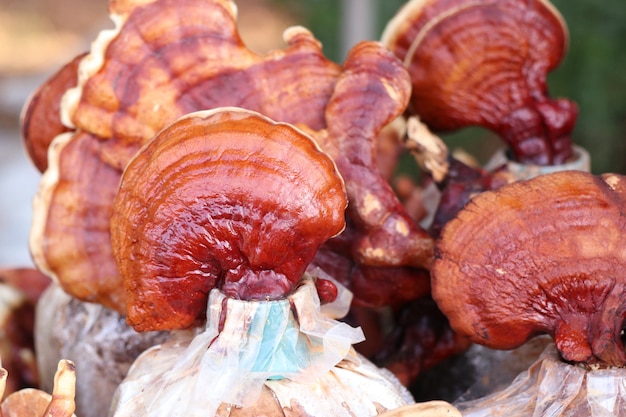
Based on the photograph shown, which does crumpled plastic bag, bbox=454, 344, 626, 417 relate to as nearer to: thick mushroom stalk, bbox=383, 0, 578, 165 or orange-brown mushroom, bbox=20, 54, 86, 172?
thick mushroom stalk, bbox=383, 0, 578, 165

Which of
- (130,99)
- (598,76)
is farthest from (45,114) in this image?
(598,76)

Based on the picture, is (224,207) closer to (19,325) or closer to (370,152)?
(370,152)

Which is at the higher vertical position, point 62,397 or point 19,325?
point 62,397

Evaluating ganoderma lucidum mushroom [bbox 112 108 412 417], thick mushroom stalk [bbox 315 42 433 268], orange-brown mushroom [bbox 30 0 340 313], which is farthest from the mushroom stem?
thick mushroom stalk [bbox 315 42 433 268]

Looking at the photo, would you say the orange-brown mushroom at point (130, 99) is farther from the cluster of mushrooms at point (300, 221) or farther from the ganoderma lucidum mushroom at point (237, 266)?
the ganoderma lucidum mushroom at point (237, 266)


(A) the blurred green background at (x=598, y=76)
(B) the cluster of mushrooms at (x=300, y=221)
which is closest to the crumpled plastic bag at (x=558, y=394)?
(B) the cluster of mushrooms at (x=300, y=221)

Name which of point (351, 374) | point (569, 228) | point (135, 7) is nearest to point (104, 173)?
point (135, 7)
